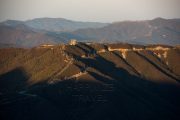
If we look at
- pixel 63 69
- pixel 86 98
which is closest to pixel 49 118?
pixel 86 98

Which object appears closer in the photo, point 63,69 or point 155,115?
point 155,115

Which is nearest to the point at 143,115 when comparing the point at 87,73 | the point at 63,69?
the point at 87,73

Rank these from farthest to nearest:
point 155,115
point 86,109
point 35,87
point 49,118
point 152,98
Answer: point 152,98 → point 35,87 → point 155,115 → point 86,109 → point 49,118

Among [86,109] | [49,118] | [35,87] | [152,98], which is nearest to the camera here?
[49,118]

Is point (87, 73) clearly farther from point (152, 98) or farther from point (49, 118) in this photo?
point (49, 118)

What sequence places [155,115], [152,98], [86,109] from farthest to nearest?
1. [152,98]
2. [155,115]
3. [86,109]

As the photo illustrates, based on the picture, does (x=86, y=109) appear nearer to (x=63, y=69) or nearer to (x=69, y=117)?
(x=69, y=117)

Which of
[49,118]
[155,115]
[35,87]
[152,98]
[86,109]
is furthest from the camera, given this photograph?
[152,98]

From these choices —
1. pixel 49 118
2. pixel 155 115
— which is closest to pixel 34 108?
pixel 49 118

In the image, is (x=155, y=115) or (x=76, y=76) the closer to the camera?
(x=155, y=115)
